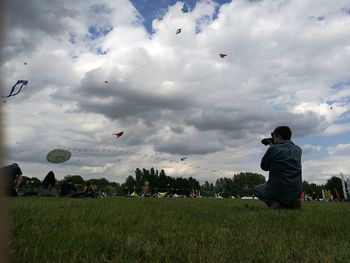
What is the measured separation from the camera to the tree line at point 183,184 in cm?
12971

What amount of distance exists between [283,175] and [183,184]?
141 meters

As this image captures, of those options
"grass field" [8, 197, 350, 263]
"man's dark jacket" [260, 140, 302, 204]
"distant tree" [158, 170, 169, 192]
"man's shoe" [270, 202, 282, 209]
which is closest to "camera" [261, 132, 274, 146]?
"man's dark jacket" [260, 140, 302, 204]

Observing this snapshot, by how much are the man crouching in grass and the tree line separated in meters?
102

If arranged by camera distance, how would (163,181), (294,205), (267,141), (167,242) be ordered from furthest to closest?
(163,181), (267,141), (294,205), (167,242)

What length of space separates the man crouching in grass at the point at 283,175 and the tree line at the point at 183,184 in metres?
102

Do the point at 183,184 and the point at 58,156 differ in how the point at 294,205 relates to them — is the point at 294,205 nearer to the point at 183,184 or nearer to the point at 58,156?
the point at 58,156

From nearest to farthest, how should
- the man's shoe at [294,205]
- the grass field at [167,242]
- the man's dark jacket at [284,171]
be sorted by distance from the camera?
the grass field at [167,242] → the man's dark jacket at [284,171] → the man's shoe at [294,205]

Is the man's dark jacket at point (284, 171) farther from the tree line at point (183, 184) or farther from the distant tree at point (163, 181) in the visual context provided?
the distant tree at point (163, 181)

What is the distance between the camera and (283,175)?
28.6 ft

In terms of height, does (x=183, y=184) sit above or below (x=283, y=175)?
above

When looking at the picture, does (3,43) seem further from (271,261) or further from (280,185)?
(280,185)

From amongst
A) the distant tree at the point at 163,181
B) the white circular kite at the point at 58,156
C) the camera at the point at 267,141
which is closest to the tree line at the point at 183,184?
the distant tree at the point at 163,181

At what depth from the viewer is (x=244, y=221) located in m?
5.90

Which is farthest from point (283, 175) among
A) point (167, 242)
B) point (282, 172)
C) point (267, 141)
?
point (167, 242)
